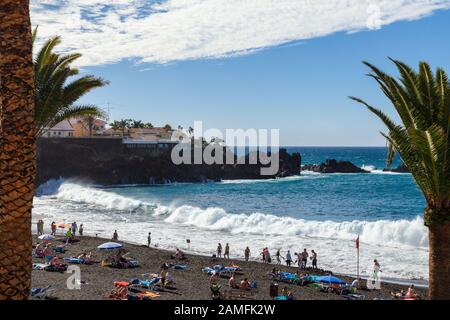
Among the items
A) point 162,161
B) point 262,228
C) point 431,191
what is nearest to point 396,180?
point 162,161

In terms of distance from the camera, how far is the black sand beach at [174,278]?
1923 centimetres

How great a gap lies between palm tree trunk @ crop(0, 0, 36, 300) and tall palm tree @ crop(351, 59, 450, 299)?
6.45 metres

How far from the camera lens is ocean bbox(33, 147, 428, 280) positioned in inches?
1282

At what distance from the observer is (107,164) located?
290ft

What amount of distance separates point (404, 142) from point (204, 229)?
33.5 m

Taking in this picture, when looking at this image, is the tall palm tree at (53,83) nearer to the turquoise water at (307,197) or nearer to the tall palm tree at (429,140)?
the tall palm tree at (429,140)

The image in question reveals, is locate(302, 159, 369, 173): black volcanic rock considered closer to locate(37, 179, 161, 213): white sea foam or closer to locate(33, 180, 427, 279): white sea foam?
locate(37, 179, 161, 213): white sea foam

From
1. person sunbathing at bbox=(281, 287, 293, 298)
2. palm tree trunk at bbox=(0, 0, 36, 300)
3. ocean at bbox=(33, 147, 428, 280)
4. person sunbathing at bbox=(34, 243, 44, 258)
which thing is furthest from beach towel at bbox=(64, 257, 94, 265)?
palm tree trunk at bbox=(0, 0, 36, 300)

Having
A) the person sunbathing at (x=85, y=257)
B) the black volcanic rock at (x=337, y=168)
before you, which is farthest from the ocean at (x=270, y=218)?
the black volcanic rock at (x=337, y=168)

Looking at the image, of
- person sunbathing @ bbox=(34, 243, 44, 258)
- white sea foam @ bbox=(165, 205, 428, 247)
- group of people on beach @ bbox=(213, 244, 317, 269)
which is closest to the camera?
person sunbathing @ bbox=(34, 243, 44, 258)

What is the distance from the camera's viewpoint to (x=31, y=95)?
5801 millimetres

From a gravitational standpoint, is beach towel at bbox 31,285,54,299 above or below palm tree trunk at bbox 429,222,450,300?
below

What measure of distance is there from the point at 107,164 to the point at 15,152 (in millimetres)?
85198

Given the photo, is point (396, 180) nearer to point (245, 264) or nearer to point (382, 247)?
point (382, 247)
